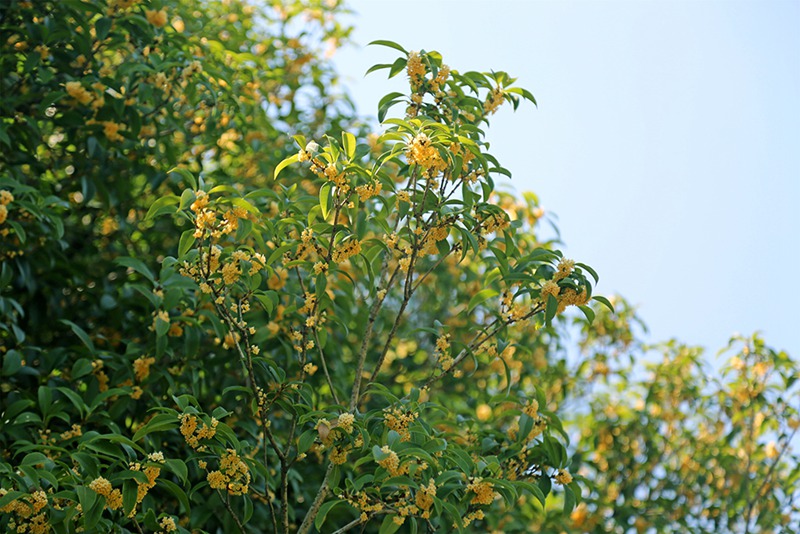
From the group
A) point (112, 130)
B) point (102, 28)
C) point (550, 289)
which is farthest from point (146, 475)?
point (102, 28)

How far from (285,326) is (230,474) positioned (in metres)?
0.82

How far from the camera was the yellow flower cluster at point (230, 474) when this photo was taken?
1.83 m

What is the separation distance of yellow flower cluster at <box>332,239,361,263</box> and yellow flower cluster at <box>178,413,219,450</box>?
0.42m

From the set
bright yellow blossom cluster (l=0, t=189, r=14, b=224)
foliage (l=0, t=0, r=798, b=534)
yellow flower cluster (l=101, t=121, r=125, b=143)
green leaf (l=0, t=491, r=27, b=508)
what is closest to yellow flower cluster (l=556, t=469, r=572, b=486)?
foliage (l=0, t=0, r=798, b=534)

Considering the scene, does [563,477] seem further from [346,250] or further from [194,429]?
[194,429]

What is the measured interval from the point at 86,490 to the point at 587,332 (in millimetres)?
2727

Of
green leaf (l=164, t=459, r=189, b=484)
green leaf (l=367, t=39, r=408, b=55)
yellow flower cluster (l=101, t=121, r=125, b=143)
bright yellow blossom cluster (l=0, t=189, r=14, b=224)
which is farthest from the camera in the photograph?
yellow flower cluster (l=101, t=121, r=125, b=143)

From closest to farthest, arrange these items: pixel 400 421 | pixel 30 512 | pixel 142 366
Answer: pixel 30 512 → pixel 400 421 → pixel 142 366

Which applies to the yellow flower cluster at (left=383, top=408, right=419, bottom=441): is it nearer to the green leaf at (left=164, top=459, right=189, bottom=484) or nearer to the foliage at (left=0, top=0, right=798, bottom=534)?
the foliage at (left=0, top=0, right=798, bottom=534)

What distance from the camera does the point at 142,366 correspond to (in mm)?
2443

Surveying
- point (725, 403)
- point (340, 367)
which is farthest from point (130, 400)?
point (725, 403)

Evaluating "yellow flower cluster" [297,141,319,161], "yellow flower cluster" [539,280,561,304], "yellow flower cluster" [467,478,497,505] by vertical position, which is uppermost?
"yellow flower cluster" [297,141,319,161]

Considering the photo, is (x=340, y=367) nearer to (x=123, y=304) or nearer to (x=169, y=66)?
(x=123, y=304)

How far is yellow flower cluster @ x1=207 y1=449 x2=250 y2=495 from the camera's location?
6.01ft
